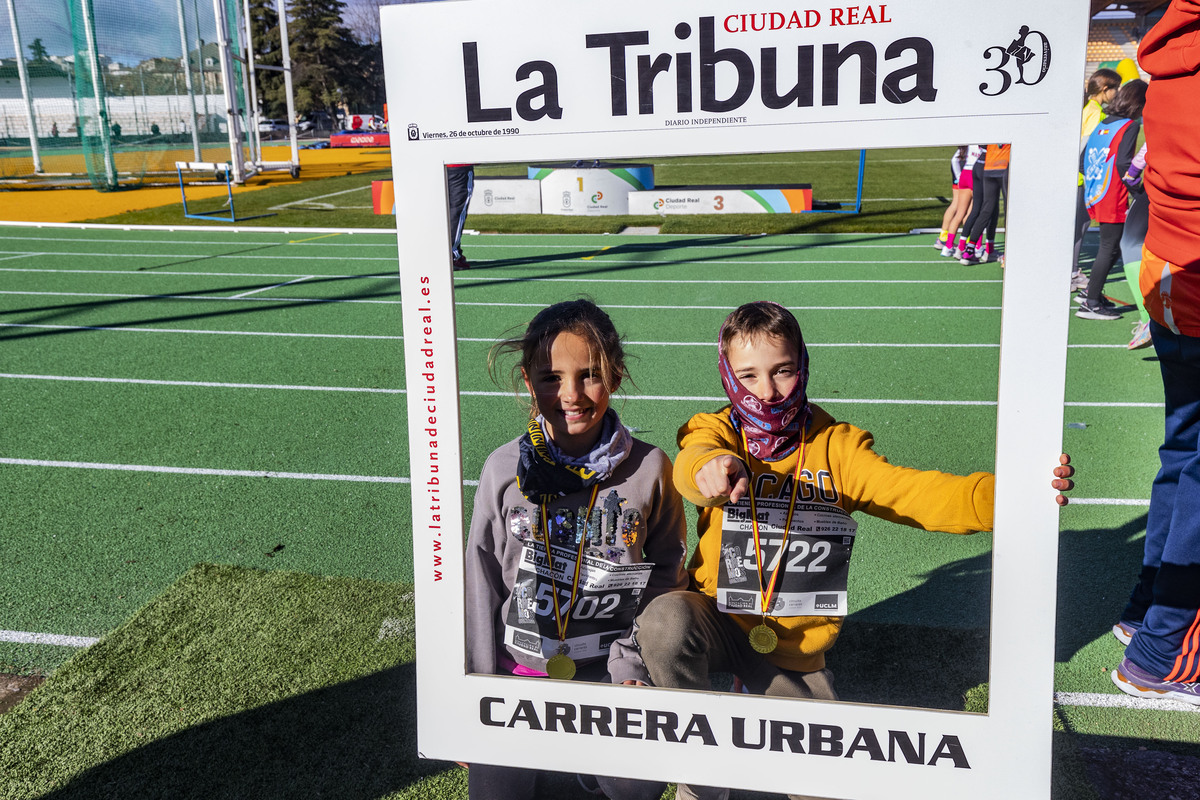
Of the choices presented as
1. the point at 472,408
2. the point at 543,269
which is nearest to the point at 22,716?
the point at 472,408

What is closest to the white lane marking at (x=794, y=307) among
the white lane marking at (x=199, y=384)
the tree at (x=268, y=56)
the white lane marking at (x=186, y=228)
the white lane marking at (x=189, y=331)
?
the white lane marking at (x=189, y=331)

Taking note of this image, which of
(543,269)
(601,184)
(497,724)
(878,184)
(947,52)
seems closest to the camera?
(947,52)

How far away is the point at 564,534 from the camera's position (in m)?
2.08

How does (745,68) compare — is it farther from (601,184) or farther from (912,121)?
(601,184)

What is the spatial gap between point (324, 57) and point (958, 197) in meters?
66.1

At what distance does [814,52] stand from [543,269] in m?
9.33

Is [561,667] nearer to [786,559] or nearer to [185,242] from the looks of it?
[786,559]

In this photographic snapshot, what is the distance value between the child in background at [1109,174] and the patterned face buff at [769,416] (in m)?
6.07

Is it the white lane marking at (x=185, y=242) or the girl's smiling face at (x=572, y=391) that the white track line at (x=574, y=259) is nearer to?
the white lane marking at (x=185, y=242)

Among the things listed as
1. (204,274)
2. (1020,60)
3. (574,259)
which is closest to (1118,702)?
(1020,60)

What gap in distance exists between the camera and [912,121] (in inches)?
61.4

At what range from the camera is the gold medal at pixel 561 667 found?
6.58 feet

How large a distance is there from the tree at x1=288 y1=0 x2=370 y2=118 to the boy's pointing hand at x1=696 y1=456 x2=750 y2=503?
2734 inches

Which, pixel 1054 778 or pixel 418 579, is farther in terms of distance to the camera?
pixel 1054 778
